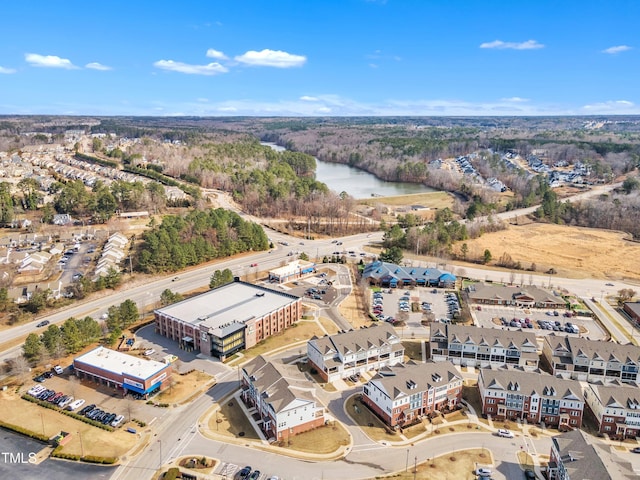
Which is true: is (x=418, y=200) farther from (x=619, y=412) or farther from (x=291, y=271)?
(x=619, y=412)

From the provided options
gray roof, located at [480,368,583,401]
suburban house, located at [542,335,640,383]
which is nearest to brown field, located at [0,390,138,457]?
gray roof, located at [480,368,583,401]

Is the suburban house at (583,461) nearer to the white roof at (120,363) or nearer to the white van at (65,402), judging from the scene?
the white roof at (120,363)

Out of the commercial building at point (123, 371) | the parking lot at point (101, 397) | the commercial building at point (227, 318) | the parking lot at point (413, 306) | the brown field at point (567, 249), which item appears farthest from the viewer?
the brown field at point (567, 249)

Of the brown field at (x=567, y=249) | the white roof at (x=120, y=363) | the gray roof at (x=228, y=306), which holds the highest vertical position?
the gray roof at (x=228, y=306)

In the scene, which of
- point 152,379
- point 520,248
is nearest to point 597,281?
point 520,248

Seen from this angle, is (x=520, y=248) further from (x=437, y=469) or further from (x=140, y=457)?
(x=140, y=457)

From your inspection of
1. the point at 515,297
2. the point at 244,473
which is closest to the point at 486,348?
the point at 515,297

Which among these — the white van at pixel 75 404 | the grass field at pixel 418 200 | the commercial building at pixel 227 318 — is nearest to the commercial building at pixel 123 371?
the white van at pixel 75 404
